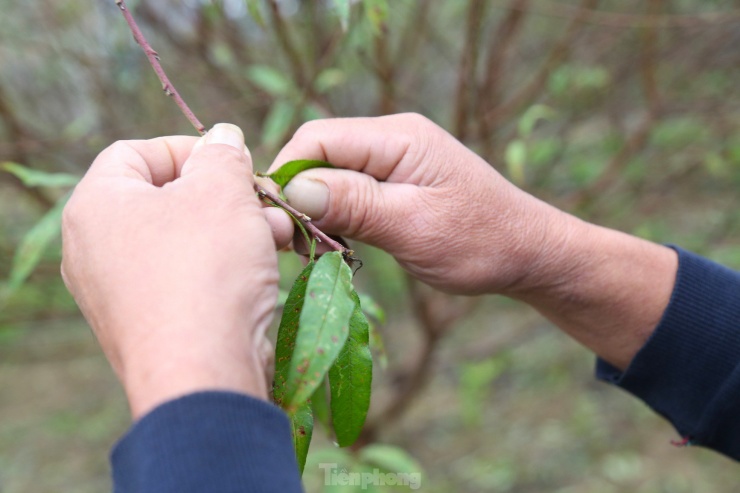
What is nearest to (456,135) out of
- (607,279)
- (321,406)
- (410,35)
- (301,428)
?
(410,35)

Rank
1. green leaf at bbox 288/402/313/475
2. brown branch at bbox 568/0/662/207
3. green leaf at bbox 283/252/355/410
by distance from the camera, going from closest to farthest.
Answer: green leaf at bbox 283/252/355/410, green leaf at bbox 288/402/313/475, brown branch at bbox 568/0/662/207

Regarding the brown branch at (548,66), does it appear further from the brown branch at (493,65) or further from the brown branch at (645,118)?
the brown branch at (645,118)

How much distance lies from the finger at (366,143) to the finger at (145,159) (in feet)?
0.57

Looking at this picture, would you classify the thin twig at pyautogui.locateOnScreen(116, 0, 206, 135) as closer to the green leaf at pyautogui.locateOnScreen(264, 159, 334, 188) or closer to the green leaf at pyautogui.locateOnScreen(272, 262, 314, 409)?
the green leaf at pyautogui.locateOnScreen(264, 159, 334, 188)

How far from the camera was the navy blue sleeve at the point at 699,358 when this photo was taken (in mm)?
1138

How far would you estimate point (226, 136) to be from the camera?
866 mm

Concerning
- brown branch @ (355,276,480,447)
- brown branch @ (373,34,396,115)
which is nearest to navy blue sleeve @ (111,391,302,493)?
brown branch @ (373,34,396,115)

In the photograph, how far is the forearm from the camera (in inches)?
45.6

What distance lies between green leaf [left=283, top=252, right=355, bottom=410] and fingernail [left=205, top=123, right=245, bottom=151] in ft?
0.86

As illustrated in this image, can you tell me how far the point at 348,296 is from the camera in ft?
2.35

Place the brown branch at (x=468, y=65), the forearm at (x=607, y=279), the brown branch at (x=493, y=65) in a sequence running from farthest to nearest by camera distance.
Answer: the brown branch at (x=493, y=65)
the brown branch at (x=468, y=65)
the forearm at (x=607, y=279)

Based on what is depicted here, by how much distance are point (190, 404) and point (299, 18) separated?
6.90 ft

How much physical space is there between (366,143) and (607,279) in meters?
0.56

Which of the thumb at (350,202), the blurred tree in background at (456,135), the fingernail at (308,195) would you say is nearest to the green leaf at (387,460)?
the blurred tree in background at (456,135)
